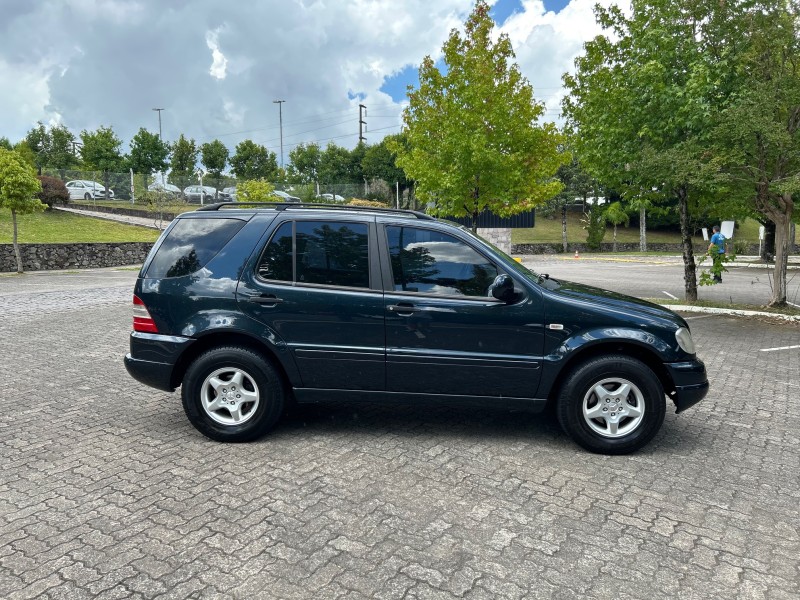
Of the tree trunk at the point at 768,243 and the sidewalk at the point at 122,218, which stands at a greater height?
the sidewalk at the point at 122,218

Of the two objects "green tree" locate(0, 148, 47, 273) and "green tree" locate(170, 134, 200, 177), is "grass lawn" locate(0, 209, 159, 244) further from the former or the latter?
"green tree" locate(170, 134, 200, 177)

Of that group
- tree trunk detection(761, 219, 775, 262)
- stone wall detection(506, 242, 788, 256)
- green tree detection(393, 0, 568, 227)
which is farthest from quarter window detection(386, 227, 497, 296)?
→ stone wall detection(506, 242, 788, 256)

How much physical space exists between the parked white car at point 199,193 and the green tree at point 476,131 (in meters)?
21.5

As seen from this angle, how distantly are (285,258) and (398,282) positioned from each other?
0.96 metres

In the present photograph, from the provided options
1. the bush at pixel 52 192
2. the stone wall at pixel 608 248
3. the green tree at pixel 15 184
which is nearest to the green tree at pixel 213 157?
the bush at pixel 52 192

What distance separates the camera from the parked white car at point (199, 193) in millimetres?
37219

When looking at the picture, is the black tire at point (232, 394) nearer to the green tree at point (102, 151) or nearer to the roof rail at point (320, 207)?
the roof rail at point (320, 207)

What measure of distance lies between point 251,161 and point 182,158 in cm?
640

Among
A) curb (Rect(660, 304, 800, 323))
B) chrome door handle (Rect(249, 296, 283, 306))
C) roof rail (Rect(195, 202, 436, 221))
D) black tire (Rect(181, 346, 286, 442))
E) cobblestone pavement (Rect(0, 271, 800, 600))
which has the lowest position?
cobblestone pavement (Rect(0, 271, 800, 600))

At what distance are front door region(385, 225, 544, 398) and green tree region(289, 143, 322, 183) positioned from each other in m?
59.7

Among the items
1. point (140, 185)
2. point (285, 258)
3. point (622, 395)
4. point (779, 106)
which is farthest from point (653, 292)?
point (140, 185)

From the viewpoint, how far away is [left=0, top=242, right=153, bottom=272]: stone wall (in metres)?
21.8

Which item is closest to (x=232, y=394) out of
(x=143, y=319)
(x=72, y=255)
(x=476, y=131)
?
(x=143, y=319)

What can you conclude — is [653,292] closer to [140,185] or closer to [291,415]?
[291,415]
